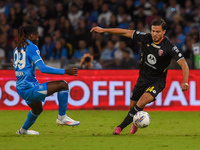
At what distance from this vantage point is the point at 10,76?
11414 millimetres

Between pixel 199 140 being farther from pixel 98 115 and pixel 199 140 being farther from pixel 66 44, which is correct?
pixel 66 44

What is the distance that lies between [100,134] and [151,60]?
1.56m

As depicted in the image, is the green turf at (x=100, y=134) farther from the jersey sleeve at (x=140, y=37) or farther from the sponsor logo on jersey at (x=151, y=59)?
the jersey sleeve at (x=140, y=37)

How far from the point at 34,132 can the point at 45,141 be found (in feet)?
3.06

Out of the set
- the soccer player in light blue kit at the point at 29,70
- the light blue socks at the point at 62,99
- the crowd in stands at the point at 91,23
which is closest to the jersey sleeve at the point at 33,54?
the soccer player in light blue kit at the point at 29,70

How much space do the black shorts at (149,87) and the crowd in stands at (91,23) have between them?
16.7ft

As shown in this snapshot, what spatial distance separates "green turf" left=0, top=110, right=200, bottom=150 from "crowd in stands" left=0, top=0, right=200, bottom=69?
3035mm

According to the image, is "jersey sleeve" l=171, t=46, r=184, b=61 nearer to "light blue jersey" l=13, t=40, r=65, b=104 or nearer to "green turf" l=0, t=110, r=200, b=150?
"green turf" l=0, t=110, r=200, b=150

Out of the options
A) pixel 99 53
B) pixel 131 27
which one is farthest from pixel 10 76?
pixel 131 27

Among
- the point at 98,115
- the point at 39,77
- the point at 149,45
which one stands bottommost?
the point at 98,115

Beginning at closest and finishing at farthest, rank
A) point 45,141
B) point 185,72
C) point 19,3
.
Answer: point 45,141 < point 185,72 < point 19,3

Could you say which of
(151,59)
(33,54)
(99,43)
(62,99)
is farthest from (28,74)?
(99,43)

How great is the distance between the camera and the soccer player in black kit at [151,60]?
24.3 ft

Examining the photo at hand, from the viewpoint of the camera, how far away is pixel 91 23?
49.7 feet
